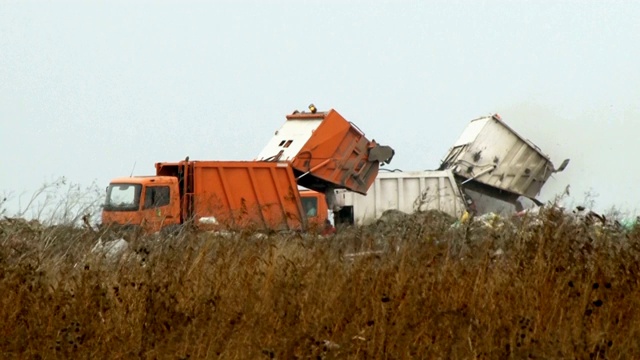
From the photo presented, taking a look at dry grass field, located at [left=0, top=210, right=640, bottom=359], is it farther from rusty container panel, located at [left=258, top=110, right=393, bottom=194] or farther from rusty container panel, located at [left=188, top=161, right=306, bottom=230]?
rusty container panel, located at [left=258, top=110, right=393, bottom=194]

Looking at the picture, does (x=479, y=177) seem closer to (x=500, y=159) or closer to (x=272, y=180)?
(x=500, y=159)

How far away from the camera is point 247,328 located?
6453 mm

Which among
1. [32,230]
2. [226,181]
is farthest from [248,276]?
[226,181]

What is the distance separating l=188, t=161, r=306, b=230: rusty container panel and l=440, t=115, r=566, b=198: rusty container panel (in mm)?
6092

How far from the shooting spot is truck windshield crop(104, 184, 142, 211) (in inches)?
865

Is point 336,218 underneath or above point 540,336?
underneath

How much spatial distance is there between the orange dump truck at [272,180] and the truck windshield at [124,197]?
0.02 m

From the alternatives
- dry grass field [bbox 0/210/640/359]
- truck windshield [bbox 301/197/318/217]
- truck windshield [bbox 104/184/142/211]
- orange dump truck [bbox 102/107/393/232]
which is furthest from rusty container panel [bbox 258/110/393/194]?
dry grass field [bbox 0/210/640/359]

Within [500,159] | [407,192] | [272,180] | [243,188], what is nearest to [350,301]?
[243,188]

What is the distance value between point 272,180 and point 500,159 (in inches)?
294

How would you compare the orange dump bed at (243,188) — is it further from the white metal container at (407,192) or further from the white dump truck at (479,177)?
the white dump truck at (479,177)

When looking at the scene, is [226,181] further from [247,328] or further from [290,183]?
[247,328]

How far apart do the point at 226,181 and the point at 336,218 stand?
3.87 metres

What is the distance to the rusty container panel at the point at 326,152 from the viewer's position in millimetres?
26100
